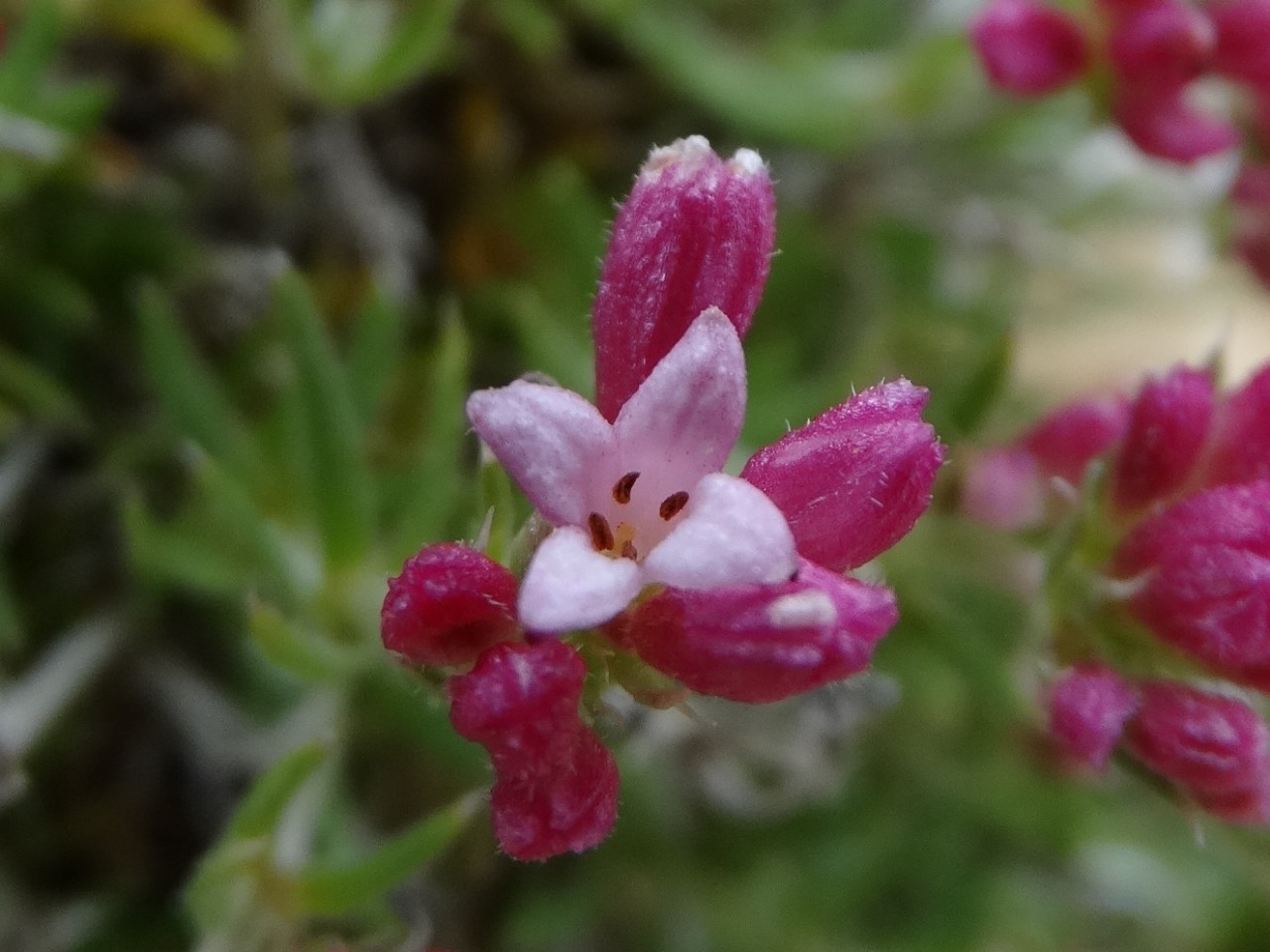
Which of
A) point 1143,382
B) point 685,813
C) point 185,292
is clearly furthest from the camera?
point 685,813

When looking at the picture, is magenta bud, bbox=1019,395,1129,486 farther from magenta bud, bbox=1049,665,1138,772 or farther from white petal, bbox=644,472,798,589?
white petal, bbox=644,472,798,589

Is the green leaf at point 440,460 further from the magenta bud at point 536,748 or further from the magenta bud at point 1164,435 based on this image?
the magenta bud at point 1164,435

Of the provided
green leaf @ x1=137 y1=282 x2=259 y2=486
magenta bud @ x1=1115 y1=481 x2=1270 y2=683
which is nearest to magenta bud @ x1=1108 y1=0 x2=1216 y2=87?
magenta bud @ x1=1115 y1=481 x2=1270 y2=683

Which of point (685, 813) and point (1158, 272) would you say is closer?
point (685, 813)

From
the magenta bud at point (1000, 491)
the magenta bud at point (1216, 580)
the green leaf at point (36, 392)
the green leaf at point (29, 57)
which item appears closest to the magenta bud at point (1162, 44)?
the magenta bud at point (1000, 491)

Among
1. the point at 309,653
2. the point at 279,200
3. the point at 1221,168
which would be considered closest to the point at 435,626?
the point at 309,653

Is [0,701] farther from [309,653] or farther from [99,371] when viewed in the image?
[99,371]
